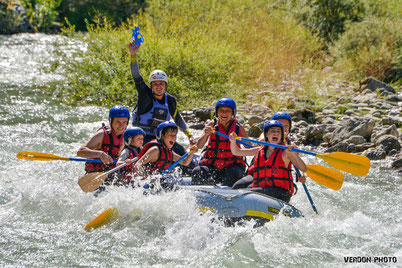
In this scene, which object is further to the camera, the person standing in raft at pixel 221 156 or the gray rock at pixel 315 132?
the gray rock at pixel 315 132

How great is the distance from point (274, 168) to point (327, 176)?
0.75 m

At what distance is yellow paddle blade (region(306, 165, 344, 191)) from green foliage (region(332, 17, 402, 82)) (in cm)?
806

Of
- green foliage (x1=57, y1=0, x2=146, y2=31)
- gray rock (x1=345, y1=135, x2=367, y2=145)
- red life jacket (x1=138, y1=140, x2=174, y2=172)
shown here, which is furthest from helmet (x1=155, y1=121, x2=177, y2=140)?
green foliage (x1=57, y1=0, x2=146, y2=31)

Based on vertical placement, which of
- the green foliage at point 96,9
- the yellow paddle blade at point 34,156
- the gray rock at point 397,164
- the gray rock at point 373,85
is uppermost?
the green foliage at point 96,9

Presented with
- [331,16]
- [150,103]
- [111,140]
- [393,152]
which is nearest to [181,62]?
[150,103]

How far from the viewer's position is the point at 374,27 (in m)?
13.4

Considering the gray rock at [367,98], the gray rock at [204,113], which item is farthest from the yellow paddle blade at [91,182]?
the gray rock at [367,98]

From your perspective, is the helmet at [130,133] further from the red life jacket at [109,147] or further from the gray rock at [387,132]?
the gray rock at [387,132]

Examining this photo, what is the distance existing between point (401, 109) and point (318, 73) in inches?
135

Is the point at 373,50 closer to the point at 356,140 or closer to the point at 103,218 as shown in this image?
the point at 356,140

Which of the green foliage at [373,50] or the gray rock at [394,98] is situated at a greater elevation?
the green foliage at [373,50]

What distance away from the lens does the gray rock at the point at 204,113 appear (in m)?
10.2

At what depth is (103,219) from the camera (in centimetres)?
466

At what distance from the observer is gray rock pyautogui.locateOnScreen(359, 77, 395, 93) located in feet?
36.2
